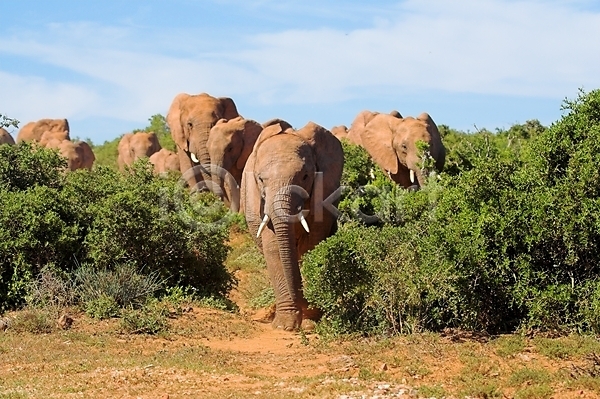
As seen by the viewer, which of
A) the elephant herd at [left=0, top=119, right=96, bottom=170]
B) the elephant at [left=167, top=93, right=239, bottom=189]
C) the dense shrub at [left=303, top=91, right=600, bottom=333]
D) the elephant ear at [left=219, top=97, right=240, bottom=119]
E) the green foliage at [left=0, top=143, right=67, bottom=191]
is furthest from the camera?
the elephant herd at [left=0, top=119, right=96, bottom=170]

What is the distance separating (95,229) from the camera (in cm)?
1380

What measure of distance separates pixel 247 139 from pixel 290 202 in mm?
12266

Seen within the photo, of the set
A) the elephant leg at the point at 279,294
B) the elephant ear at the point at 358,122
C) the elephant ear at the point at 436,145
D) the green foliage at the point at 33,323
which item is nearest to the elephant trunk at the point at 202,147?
the elephant ear at the point at 436,145

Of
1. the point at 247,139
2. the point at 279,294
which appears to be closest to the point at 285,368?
the point at 279,294

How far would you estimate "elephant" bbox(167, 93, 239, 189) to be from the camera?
90.5 ft

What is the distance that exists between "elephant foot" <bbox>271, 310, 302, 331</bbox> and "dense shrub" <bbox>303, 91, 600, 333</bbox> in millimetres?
1405

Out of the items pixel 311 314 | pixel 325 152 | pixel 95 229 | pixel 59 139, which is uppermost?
pixel 59 139

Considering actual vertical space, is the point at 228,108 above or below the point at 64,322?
above

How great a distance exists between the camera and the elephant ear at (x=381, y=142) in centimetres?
2655

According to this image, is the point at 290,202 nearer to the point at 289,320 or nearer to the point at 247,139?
the point at 289,320

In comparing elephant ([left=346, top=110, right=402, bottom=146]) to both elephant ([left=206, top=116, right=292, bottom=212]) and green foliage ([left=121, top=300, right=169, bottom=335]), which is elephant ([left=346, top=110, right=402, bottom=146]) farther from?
green foliage ([left=121, top=300, right=169, bottom=335])

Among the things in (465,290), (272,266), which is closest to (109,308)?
(272,266)

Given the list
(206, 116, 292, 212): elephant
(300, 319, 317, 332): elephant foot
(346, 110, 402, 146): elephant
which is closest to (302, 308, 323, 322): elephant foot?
→ (300, 319, 317, 332): elephant foot

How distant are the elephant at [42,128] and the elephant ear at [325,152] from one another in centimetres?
3602
